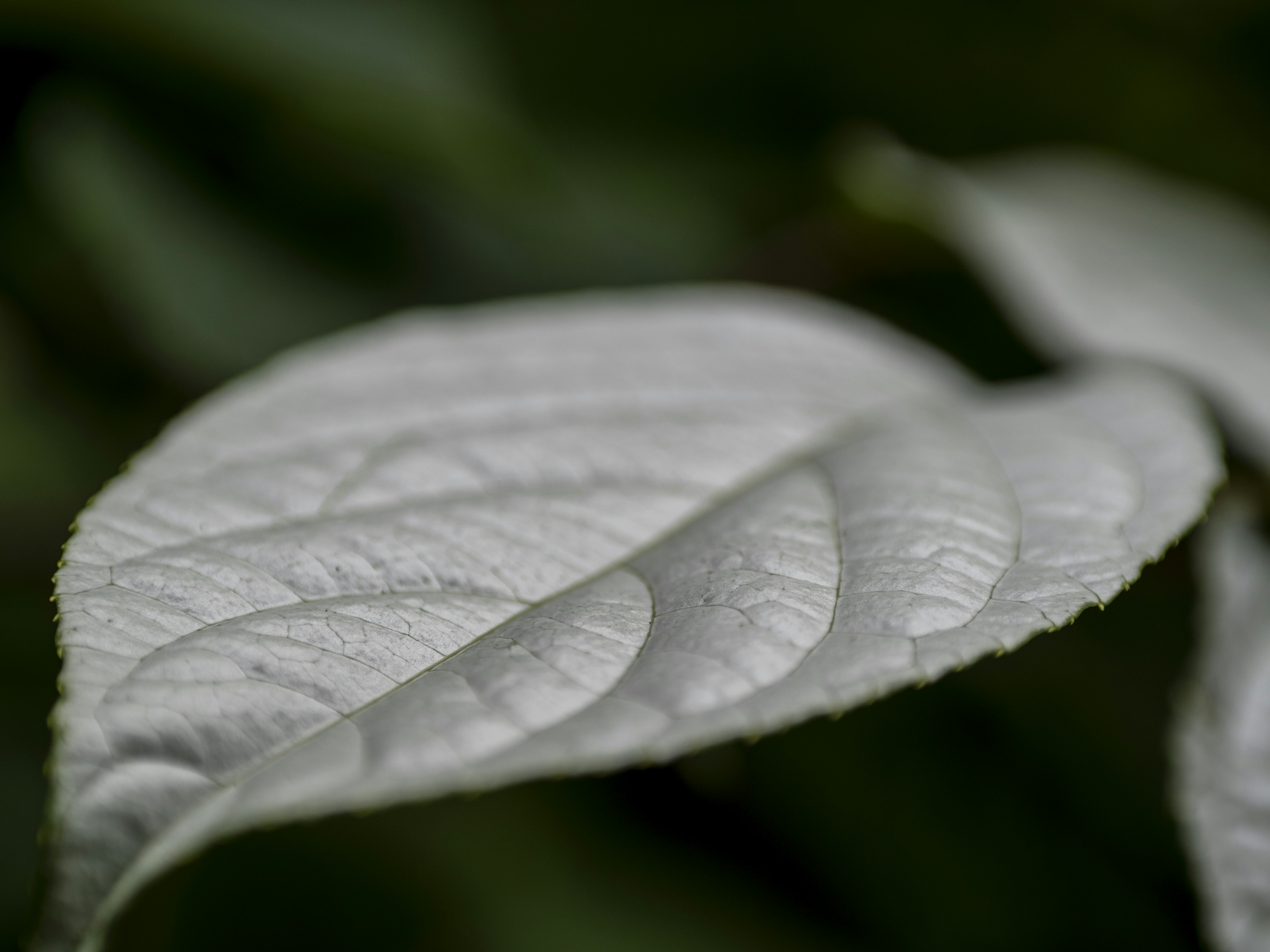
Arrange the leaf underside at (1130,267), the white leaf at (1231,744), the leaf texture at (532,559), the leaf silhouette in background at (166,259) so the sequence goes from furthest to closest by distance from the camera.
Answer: the leaf silhouette in background at (166,259), the leaf underside at (1130,267), the white leaf at (1231,744), the leaf texture at (532,559)

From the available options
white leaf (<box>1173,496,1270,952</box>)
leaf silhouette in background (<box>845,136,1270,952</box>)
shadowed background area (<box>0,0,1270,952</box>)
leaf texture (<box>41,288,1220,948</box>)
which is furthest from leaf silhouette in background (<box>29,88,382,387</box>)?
white leaf (<box>1173,496,1270,952</box>)

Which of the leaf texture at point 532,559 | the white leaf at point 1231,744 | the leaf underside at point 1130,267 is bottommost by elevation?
the white leaf at point 1231,744

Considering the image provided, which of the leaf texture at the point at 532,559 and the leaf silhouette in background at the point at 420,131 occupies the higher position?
the leaf silhouette in background at the point at 420,131

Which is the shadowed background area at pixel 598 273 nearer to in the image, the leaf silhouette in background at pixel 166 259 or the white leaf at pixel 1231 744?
the leaf silhouette in background at pixel 166 259

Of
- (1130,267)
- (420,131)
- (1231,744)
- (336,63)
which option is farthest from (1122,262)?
(336,63)

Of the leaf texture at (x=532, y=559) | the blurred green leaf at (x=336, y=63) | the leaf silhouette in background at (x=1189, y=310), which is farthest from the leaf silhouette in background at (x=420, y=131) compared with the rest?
the leaf texture at (x=532, y=559)

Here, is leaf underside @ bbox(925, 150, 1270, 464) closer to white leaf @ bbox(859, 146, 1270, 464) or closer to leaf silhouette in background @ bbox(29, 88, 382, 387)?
white leaf @ bbox(859, 146, 1270, 464)

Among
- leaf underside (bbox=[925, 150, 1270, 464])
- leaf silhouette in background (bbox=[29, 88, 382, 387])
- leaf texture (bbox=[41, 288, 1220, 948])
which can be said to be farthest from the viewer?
leaf silhouette in background (bbox=[29, 88, 382, 387])
